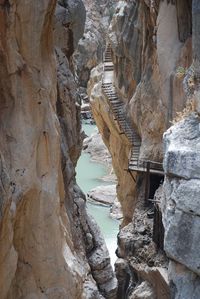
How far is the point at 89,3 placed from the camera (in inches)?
1837

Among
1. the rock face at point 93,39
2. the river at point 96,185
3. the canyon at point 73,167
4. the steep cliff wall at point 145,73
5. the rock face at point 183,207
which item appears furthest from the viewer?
the rock face at point 93,39

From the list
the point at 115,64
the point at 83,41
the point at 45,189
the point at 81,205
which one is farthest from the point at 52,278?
the point at 83,41

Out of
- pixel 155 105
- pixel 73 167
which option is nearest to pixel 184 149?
pixel 73 167

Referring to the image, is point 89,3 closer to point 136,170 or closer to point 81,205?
point 136,170

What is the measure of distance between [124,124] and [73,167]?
689 centimetres

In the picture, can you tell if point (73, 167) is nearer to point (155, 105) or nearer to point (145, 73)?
point (155, 105)

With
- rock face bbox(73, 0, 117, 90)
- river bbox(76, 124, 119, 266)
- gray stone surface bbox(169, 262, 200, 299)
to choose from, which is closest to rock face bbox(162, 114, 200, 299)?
gray stone surface bbox(169, 262, 200, 299)

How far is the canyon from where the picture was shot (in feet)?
21.5

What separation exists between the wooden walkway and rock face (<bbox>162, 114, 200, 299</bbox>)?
553 cm

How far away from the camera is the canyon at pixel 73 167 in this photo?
6551 millimetres

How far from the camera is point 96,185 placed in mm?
28266

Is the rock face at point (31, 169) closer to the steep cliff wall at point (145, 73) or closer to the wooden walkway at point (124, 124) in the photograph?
the steep cliff wall at point (145, 73)

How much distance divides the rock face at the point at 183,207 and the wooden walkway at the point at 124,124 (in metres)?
5.53

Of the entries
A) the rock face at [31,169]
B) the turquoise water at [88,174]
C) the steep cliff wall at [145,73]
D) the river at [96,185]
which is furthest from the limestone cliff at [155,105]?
the turquoise water at [88,174]
